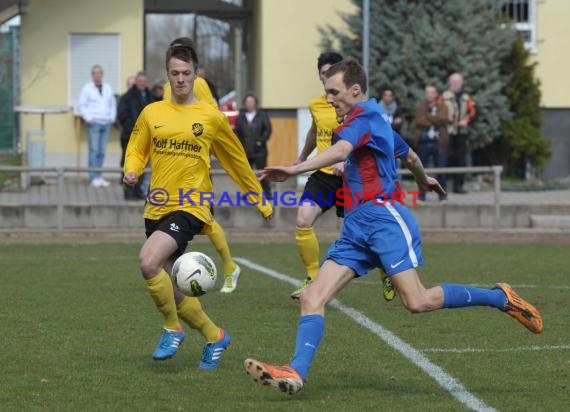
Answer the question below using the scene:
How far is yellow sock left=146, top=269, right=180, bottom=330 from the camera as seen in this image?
318 inches

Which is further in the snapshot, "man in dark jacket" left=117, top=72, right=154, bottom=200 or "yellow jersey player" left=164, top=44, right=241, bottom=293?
"man in dark jacket" left=117, top=72, right=154, bottom=200

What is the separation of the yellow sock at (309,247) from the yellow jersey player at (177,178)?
3250 millimetres

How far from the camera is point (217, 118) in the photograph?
847cm

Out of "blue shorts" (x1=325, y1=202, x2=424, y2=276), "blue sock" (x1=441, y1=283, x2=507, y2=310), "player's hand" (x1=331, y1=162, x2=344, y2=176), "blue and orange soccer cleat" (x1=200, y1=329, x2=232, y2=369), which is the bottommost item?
"blue and orange soccer cleat" (x1=200, y1=329, x2=232, y2=369)

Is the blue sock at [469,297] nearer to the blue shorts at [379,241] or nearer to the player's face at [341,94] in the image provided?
the blue shorts at [379,241]

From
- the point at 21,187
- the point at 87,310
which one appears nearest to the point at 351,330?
the point at 87,310

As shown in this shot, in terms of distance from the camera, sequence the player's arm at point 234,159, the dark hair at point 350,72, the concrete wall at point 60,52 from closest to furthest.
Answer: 1. the dark hair at point 350,72
2. the player's arm at point 234,159
3. the concrete wall at point 60,52

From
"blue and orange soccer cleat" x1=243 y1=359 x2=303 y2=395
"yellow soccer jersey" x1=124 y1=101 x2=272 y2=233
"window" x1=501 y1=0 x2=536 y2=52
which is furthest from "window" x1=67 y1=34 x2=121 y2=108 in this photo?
"blue and orange soccer cleat" x1=243 y1=359 x2=303 y2=395

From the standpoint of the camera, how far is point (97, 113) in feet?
72.8

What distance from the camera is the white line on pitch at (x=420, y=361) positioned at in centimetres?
711

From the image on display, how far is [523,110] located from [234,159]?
18826 millimetres

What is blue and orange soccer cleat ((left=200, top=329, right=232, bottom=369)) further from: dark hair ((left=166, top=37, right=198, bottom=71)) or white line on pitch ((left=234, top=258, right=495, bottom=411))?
dark hair ((left=166, top=37, right=198, bottom=71))

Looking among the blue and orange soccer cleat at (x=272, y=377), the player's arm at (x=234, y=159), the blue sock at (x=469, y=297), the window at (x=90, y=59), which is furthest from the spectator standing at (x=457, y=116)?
the blue and orange soccer cleat at (x=272, y=377)

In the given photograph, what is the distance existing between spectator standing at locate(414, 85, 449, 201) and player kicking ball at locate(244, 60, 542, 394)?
557 inches
